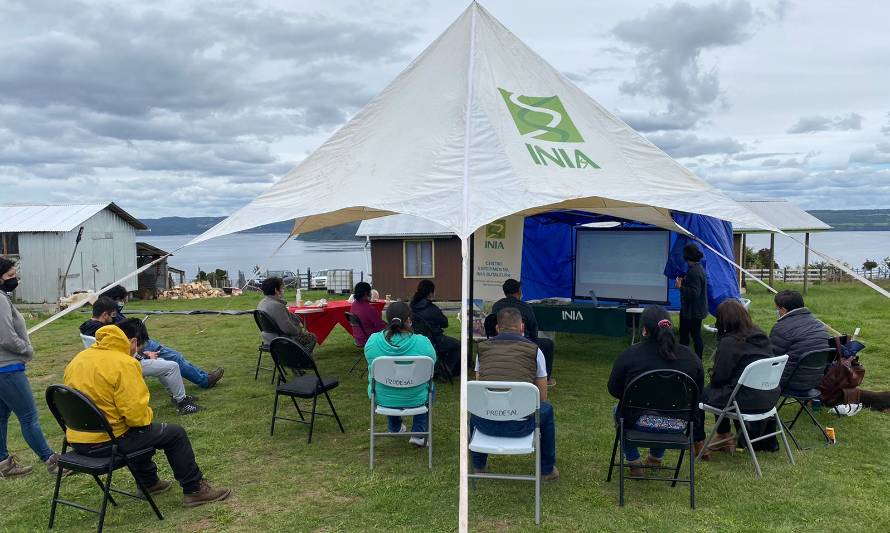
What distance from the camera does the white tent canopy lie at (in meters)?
5.09

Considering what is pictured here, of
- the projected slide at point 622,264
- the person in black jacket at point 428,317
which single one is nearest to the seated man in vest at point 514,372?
the person in black jacket at point 428,317

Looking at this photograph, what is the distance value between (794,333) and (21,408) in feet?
18.7

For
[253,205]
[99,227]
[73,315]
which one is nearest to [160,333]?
[73,315]

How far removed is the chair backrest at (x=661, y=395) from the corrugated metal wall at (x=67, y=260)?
20646 mm

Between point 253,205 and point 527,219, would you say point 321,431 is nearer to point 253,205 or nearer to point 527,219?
point 253,205

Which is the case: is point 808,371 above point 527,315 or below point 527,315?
below

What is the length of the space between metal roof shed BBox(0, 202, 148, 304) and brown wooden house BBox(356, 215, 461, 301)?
896 centimetres

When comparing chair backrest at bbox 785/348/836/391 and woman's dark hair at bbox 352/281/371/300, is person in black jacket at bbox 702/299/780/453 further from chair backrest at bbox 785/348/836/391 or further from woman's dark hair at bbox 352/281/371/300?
woman's dark hair at bbox 352/281/371/300

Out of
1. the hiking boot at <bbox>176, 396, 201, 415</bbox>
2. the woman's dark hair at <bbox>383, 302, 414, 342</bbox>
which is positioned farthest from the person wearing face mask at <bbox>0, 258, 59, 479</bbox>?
the woman's dark hair at <bbox>383, 302, 414, 342</bbox>

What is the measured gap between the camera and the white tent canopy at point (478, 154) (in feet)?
16.7

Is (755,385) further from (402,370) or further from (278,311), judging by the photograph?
(278,311)

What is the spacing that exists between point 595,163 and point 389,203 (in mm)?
2060

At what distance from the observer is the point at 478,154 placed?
5.35m

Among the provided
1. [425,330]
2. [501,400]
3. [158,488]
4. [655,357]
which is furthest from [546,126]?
[158,488]
